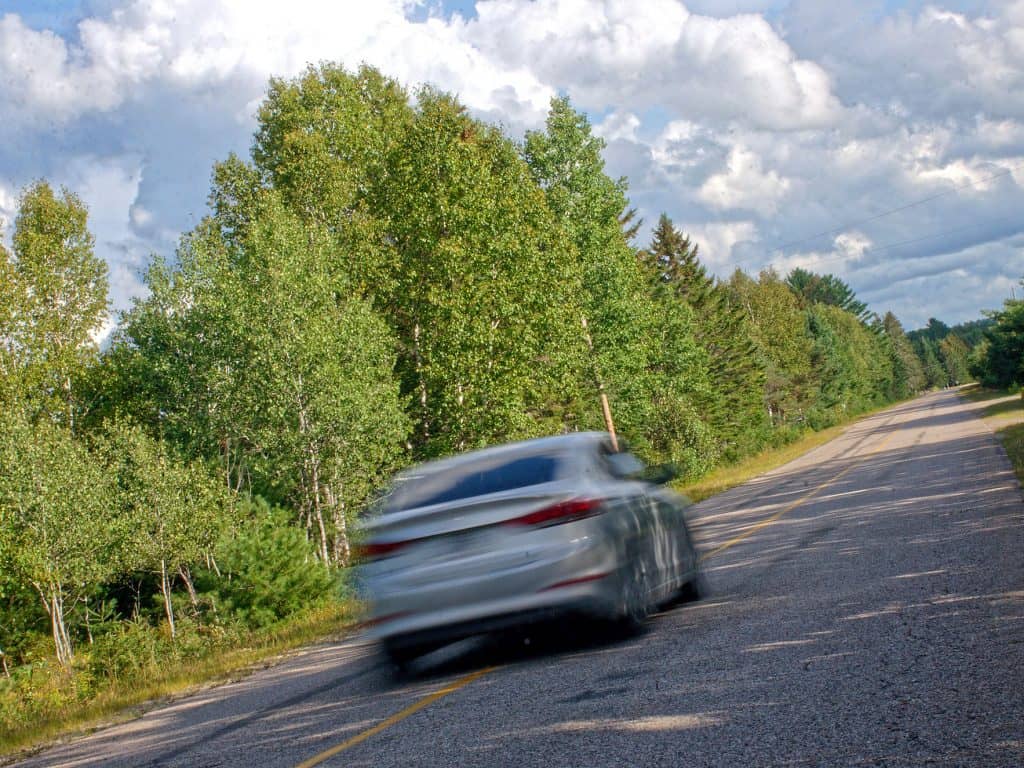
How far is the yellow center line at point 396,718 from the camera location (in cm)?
551

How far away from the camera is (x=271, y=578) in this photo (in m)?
20.7

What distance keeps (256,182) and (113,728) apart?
3393 centimetres

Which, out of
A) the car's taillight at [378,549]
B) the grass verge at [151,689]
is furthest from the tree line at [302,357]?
the car's taillight at [378,549]

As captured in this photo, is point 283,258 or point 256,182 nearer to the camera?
point 283,258

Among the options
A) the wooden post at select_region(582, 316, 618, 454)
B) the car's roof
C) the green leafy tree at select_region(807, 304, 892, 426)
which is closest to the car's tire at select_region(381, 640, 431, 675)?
the car's roof

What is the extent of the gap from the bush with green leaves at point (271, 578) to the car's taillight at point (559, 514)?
1444 centimetres

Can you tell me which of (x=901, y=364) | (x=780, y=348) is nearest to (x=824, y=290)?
(x=901, y=364)

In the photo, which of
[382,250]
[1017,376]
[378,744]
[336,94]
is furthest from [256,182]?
[1017,376]

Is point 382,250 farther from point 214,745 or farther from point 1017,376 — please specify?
point 1017,376

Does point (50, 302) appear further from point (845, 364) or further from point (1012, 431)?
point (845, 364)

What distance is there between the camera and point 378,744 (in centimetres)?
562

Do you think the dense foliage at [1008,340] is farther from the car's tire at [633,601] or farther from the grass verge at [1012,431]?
Result: the car's tire at [633,601]

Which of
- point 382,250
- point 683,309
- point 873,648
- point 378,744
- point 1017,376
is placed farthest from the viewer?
point 1017,376

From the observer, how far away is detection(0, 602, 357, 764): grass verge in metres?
8.48
